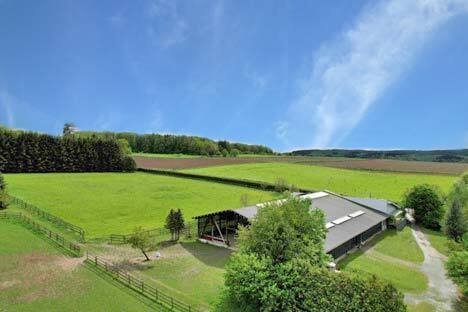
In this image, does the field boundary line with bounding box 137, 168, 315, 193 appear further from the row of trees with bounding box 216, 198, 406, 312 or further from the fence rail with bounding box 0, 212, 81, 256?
the row of trees with bounding box 216, 198, 406, 312

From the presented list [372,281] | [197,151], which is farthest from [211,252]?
[197,151]

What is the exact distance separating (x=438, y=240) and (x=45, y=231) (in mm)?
46335

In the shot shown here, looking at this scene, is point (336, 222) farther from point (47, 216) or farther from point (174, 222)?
point (47, 216)

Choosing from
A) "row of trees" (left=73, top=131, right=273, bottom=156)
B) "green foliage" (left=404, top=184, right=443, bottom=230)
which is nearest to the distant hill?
"row of trees" (left=73, top=131, right=273, bottom=156)

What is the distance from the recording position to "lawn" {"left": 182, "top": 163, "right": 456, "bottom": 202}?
245 ft

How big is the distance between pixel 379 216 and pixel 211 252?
23467 mm

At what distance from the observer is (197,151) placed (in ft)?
544

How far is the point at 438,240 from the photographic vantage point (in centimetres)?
4575

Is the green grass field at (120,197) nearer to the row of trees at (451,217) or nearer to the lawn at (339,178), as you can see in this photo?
the lawn at (339,178)

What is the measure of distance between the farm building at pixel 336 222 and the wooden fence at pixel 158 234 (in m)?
2.56

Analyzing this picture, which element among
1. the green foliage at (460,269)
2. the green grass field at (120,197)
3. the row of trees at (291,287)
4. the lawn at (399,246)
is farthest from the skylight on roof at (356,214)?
the row of trees at (291,287)

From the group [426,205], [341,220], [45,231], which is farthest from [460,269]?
[45,231]

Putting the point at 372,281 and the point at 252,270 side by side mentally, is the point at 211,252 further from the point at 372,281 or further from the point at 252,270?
the point at 372,281

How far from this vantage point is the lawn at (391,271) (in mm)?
29641
